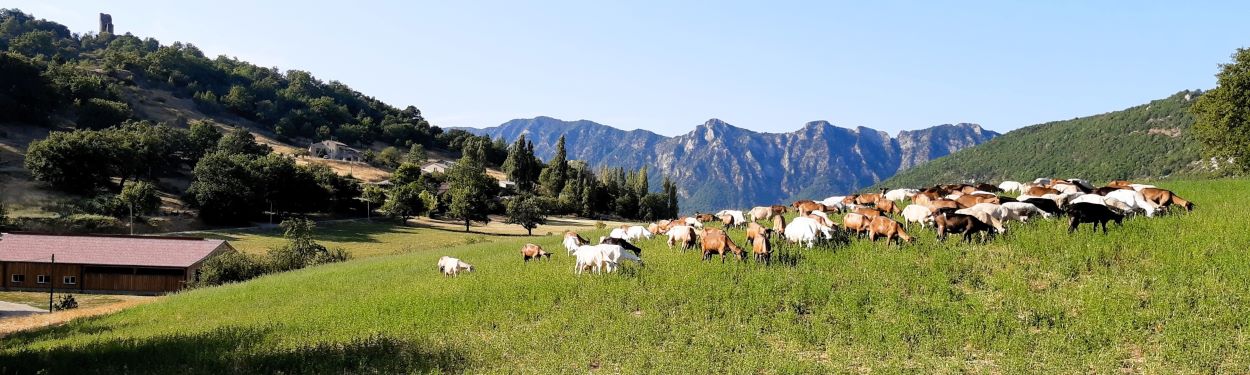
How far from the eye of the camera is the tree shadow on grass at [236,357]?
11.1m

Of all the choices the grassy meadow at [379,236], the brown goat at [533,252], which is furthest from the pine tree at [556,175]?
the brown goat at [533,252]

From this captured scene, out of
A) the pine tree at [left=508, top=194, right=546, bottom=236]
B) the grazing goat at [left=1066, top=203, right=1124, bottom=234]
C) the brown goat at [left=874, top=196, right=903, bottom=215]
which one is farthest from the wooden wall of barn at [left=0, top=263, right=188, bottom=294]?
the grazing goat at [left=1066, top=203, right=1124, bottom=234]

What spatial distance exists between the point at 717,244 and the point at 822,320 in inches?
232

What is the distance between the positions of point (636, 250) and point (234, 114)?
619 feet

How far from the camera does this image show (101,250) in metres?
46.4

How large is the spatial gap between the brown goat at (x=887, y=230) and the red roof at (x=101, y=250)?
164ft

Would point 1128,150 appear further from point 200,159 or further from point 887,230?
point 200,159

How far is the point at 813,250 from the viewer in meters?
16.3

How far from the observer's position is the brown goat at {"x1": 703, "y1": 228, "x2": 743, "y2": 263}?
55.8 feet

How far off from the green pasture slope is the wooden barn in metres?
32.6

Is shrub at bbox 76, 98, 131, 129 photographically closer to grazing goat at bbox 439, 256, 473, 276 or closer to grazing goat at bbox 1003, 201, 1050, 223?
grazing goat at bbox 439, 256, 473, 276

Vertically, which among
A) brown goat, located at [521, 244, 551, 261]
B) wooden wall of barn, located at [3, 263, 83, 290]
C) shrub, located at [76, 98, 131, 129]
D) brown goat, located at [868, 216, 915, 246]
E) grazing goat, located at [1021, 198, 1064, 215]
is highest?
shrub, located at [76, 98, 131, 129]

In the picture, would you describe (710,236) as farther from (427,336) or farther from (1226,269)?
(1226,269)

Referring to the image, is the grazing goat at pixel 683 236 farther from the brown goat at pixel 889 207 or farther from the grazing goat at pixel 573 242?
the brown goat at pixel 889 207
